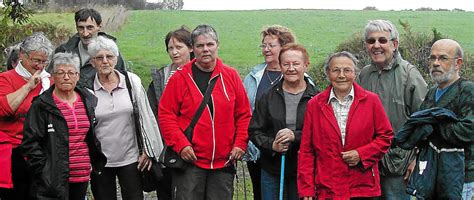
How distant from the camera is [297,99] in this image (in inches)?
223

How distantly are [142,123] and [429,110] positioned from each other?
2.52 m

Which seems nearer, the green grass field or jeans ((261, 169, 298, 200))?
jeans ((261, 169, 298, 200))

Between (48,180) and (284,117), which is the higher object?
(284,117)

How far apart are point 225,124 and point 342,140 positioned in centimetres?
106

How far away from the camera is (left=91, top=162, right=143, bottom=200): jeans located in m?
5.93

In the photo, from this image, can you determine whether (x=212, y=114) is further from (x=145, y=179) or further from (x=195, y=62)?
(x=145, y=179)

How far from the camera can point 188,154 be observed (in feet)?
18.2

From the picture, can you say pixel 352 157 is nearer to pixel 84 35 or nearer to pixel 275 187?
pixel 275 187

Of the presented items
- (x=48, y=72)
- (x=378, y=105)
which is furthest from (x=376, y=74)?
(x=48, y=72)

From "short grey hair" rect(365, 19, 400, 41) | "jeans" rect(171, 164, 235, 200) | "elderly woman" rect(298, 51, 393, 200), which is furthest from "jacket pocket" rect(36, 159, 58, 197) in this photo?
"short grey hair" rect(365, 19, 400, 41)

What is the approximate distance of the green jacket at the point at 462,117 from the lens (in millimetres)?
4664

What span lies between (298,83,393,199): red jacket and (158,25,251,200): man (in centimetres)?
71

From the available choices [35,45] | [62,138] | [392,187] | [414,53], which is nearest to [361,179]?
[392,187]

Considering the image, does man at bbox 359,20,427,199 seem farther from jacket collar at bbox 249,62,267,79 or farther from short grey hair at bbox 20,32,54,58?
short grey hair at bbox 20,32,54,58
